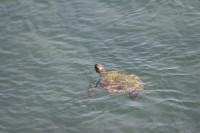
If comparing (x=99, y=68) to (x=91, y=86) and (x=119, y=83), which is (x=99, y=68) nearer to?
(x=91, y=86)

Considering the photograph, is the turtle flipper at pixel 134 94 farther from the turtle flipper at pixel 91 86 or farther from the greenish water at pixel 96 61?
the turtle flipper at pixel 91 86

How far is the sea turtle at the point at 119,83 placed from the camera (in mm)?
7023

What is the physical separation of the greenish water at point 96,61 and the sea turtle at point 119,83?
17 centimetres

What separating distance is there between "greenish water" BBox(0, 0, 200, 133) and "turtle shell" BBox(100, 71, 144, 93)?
0.19m

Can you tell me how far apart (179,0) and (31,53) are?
6591 mm

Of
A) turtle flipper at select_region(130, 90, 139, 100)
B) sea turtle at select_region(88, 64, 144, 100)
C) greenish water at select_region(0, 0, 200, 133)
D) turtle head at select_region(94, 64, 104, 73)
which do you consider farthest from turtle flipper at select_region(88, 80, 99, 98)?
turtle flipper at select_region(130, 90, 139, 100)

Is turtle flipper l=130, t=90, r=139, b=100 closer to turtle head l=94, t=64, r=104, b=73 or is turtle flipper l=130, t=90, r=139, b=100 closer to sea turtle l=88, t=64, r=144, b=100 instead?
sea turtle l=88, t=64, r=144, b=100

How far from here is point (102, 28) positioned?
33.6 feet

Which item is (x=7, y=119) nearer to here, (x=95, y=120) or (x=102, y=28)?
(x=95, y=120)

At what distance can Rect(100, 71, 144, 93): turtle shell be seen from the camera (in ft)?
23.1

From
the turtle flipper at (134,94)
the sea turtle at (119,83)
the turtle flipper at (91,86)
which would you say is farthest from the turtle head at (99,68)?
the turtle flipper at (134,94)

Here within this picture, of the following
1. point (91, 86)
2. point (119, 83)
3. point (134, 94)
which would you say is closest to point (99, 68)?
point (91, 86)

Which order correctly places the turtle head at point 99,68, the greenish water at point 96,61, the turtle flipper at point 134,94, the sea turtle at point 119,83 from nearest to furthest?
1. the greenish water at point 96,61
2. the turtle flipper at point 134,94
3. the sea turtle at point 119,83
4. the turtle head at point 99,68

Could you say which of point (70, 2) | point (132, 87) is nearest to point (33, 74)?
point (132, 87)
